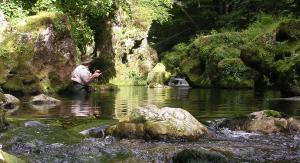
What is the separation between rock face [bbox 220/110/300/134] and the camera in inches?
355

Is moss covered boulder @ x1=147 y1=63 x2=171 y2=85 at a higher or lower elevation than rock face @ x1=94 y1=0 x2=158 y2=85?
lower

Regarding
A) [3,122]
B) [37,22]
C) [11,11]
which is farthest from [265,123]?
[11,11]

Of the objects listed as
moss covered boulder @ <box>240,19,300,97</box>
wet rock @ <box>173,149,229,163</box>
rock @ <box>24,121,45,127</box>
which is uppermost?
moss covered boulder @ <box>240,19,300,97</box>

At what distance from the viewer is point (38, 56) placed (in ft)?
66.4

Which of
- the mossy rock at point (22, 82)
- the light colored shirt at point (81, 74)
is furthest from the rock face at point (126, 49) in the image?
the light colored shirt at point (81, 74)

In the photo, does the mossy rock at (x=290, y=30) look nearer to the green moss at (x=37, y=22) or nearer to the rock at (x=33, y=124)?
the green moss at (x=37, y=22)

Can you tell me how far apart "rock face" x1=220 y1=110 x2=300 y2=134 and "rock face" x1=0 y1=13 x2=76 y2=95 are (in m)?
11.7

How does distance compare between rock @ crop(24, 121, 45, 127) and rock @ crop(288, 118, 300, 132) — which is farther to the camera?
rock @ crop(24, 121, 45, 127)

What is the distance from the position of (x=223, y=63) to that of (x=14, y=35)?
11.1m

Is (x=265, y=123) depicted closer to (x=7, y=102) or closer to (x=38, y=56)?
(x=7, y=102)

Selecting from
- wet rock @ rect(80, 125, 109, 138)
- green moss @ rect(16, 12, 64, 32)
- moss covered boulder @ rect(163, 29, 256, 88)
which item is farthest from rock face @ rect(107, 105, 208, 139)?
moss covered boulder @ rect(163, 29, 256, 88)

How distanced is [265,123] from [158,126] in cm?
224

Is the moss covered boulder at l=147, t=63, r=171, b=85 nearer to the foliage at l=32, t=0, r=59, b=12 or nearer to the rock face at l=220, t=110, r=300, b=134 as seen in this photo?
the foliage at l=32, t=0, r=59, b=12

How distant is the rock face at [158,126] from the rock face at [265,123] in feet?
3.13
